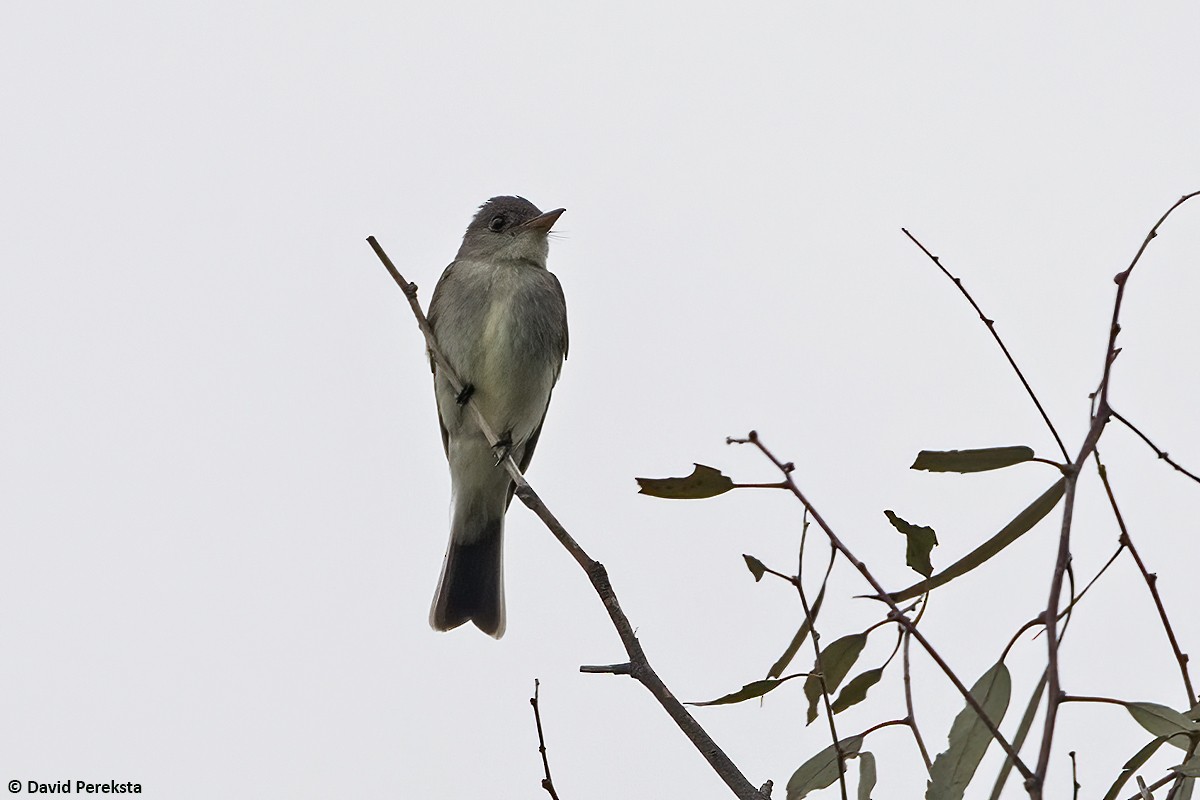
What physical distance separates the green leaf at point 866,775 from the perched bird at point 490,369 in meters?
3.48

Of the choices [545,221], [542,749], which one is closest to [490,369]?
[545,221]

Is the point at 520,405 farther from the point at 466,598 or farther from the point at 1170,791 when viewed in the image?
the point at 1170,791

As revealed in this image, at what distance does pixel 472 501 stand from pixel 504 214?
1.42m

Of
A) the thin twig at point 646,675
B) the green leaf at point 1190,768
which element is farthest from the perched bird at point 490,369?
the green leaf at point 1190,768

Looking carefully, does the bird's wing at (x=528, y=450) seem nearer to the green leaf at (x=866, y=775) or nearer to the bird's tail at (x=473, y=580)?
the bird's tail at (x=473, y=580)

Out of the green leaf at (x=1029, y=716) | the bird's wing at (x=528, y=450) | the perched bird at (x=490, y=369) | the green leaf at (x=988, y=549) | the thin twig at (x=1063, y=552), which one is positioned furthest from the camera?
the bird's wing at (x=528, y=450)

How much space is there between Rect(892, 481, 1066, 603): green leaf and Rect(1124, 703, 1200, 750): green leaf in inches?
12.8

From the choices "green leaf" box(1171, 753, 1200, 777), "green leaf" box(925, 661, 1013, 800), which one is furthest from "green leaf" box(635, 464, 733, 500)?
"green leaf" box(1171, 753, 1200, 777)

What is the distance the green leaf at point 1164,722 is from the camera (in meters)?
2.14

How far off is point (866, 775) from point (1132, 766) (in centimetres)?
45

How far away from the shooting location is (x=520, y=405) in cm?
608

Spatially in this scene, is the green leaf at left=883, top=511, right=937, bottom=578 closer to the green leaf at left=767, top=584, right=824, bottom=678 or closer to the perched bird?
the green leaf at left=767, top=584, right=824, bottom=678

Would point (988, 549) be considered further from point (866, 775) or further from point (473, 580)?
point (473, 580)

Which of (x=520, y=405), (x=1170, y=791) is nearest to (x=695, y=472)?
(x=1170, y=791)
